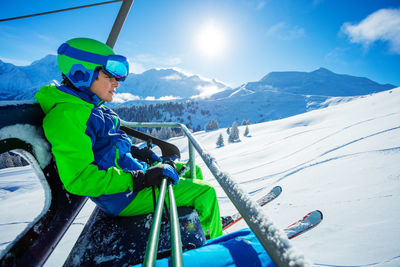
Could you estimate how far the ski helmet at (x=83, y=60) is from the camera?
171cm

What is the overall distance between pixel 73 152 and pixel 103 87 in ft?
2.78

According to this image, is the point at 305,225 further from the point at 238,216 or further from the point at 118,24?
the point at 118,24

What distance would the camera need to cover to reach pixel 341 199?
265cm

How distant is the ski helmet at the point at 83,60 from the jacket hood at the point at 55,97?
142 millimetres

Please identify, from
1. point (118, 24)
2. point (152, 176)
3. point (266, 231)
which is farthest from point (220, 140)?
point (266, 231)

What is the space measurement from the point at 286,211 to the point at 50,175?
3.10 meters

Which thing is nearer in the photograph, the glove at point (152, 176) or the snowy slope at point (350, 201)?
the glove at point (152, 176)

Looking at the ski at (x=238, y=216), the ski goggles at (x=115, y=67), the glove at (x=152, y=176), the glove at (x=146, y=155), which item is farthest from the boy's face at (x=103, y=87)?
the ski at (x=238, y=216)

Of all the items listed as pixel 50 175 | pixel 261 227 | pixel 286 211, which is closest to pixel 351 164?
pixel 286 211

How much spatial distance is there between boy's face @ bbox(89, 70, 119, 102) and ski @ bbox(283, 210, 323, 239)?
2.66 m

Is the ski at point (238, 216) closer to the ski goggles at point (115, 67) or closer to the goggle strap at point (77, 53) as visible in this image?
the ski goggles at point (115, 67)

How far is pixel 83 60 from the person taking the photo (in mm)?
1729

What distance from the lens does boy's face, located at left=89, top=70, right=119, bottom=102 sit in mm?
1826

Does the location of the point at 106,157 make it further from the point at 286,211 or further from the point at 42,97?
the point at 286,211
